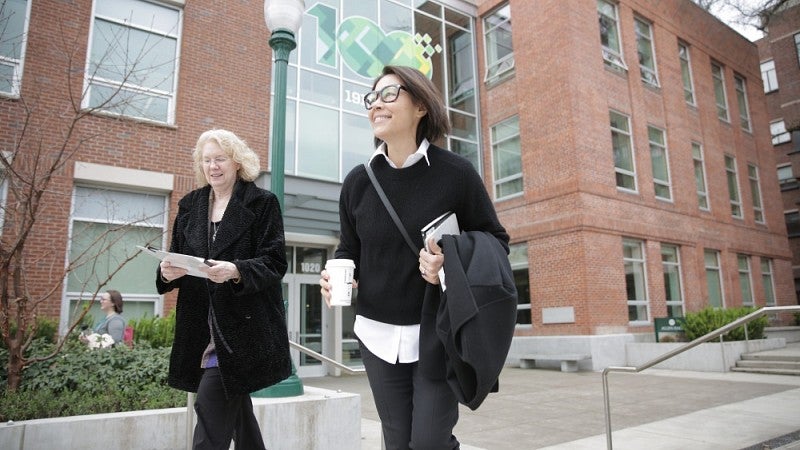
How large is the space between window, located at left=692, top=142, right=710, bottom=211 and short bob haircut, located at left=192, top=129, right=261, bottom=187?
64.0 ft

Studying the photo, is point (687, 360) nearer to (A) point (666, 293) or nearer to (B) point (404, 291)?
(B) point (404, 291)

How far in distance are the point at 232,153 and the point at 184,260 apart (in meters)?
0.90

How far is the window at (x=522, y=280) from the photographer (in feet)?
52.1

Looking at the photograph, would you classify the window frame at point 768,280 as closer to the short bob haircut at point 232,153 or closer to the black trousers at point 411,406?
the short bob haircut at point 232,153

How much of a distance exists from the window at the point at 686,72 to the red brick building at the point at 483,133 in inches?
3.0

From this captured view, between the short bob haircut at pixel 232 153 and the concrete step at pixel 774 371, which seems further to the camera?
the concrete step at pixel 774 371

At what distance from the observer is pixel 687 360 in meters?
7.34

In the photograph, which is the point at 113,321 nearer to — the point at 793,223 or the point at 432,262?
the point at 432,262

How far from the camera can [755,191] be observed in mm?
22578

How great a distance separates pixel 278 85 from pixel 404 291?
4.53m

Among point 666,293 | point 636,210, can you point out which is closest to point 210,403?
point 636,210

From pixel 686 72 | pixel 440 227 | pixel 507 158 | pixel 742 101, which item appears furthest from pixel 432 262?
pixel 742 101

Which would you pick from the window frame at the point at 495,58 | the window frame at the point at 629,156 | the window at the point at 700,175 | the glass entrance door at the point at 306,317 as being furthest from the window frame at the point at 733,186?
the glass entrance door at the point at 306,317

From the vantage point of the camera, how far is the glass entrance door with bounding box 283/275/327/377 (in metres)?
13.8
